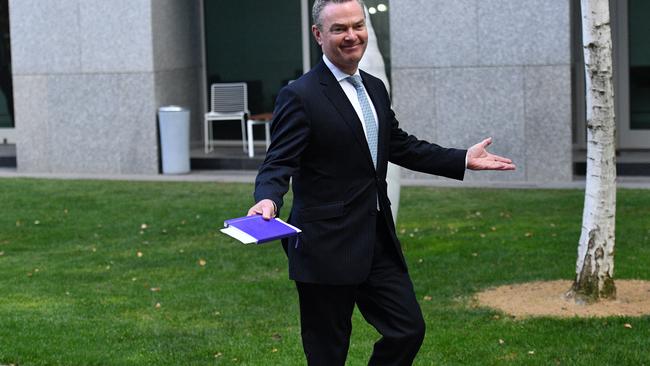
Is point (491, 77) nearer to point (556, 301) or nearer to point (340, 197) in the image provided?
point (556, 301)

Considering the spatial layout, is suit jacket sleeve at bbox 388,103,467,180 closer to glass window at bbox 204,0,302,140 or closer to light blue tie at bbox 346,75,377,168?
light blue tie at bbox 346,75,377,168

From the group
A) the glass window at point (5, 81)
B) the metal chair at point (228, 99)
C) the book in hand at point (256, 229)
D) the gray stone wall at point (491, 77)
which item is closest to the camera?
the book in hand at point (256, 229)

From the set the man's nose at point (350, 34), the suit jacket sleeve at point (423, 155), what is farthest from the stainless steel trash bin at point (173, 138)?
the man's nose at point (350, 34)

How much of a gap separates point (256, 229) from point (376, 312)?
0.93m

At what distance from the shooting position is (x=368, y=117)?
5336mm

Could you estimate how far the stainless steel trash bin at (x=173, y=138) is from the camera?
58.0 ft

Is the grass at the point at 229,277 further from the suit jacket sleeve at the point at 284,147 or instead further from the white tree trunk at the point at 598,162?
the suit jacket sleeve at the point at 284,147

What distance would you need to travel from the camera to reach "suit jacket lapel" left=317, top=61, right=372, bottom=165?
5.23 m

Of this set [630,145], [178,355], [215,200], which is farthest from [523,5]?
[178,355]

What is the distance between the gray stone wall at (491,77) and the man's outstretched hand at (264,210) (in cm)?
1135

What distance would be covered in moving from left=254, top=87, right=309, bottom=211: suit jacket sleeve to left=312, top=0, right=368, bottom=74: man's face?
259mm

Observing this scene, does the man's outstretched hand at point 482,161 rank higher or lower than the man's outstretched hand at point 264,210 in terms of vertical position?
higher

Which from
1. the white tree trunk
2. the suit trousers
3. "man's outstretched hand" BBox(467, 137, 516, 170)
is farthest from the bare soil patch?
the suit trousers

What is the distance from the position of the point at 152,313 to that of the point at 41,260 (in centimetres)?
270
